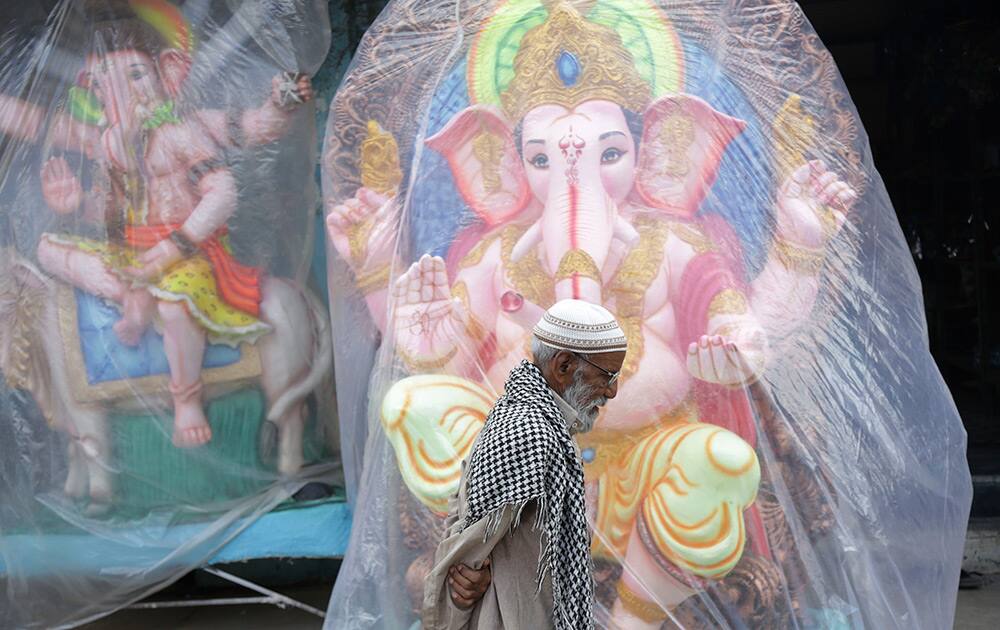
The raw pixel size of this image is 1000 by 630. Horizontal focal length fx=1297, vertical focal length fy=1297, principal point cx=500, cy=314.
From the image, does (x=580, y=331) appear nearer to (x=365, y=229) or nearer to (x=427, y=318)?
(x=427, y=318)

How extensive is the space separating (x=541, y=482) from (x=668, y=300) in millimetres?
1160

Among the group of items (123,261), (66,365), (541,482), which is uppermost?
(541,482)

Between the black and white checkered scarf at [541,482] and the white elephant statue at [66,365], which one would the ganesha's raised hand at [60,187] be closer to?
the white elephant statue at [66,365]

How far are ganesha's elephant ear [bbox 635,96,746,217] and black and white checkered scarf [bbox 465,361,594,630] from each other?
3.62ft

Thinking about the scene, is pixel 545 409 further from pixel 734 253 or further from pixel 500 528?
pixel 734 253

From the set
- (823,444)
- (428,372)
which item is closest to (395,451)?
(428,372)

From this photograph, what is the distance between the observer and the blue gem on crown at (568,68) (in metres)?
3.17

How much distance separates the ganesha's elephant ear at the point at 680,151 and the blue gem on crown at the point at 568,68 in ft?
0.65

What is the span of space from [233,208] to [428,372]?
1131 millimetres

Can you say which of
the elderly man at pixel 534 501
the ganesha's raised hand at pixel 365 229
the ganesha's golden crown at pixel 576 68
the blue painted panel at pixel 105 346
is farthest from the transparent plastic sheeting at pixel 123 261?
the elderly man at pixel 534 501

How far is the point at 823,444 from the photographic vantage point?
2.95m

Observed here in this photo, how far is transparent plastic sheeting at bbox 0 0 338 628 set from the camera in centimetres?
383

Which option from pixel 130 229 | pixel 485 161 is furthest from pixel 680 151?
pixel 130 229

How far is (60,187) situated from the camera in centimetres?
385
